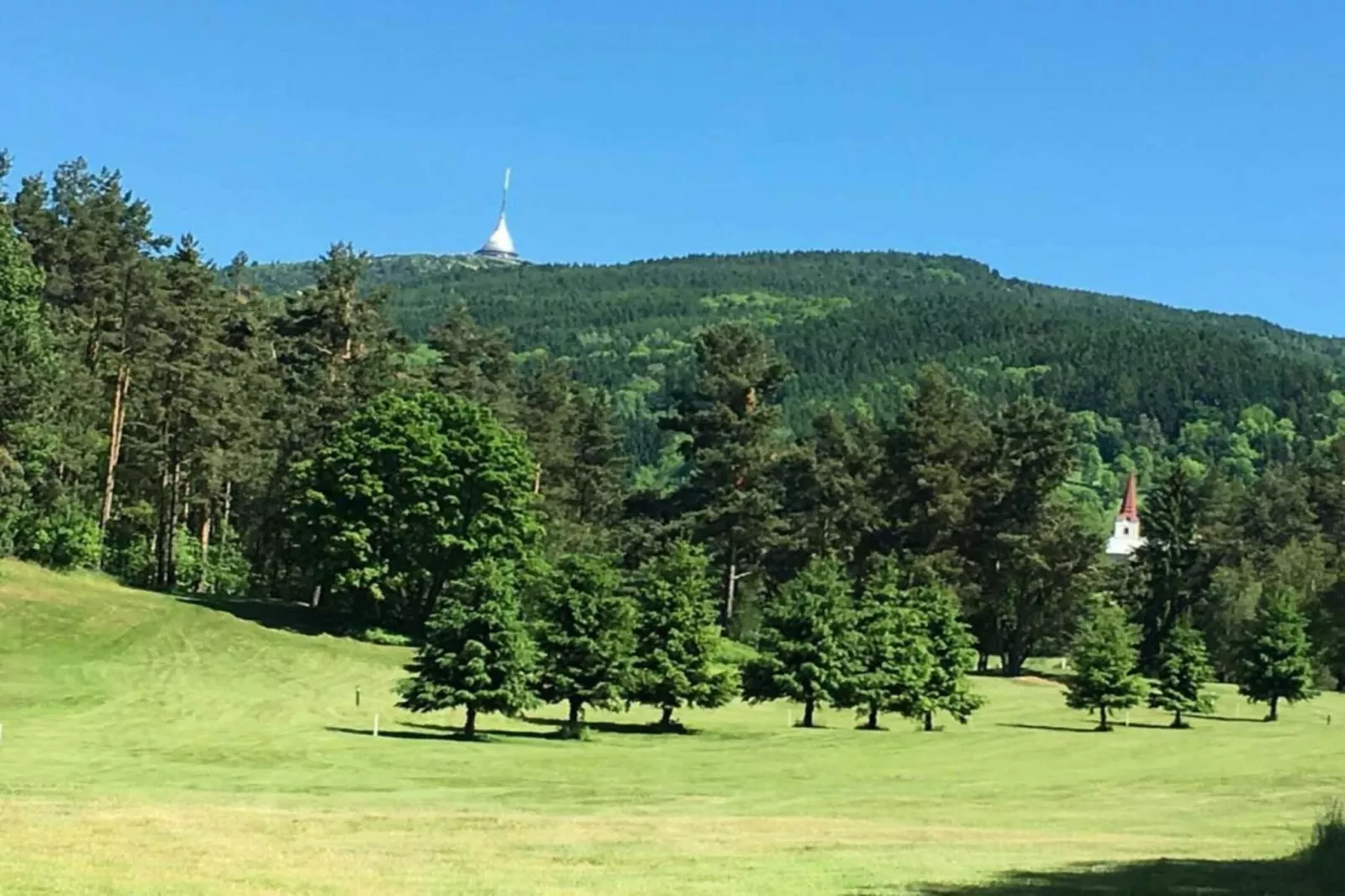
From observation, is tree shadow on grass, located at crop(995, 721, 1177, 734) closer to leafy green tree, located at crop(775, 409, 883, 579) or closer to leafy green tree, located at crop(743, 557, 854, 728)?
leafy green tree, located at crop(743, 557, 854, 728)

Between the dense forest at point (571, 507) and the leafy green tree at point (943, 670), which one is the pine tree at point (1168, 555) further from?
the leafy green tree at point (943, 670)

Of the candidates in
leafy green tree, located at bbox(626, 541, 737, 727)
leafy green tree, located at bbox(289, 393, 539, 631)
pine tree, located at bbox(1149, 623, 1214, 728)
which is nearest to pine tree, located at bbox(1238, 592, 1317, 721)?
pine tree, located at bbox(1149, 623, 1214, 728)

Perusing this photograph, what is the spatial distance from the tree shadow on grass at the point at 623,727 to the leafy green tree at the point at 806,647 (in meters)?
3.86

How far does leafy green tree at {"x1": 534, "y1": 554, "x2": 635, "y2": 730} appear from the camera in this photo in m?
49.6

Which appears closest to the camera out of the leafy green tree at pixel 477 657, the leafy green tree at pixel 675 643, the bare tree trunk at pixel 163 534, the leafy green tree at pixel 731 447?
the leafy green tree at pixel 477 657

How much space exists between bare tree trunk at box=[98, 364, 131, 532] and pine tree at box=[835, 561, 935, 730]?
121 ft

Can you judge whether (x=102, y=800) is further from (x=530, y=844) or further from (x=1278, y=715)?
(x=1278, y=715)

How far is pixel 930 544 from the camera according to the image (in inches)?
3381

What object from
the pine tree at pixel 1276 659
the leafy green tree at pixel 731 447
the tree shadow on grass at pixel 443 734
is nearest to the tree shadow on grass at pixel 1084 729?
the pine tree at pixel 1276 659

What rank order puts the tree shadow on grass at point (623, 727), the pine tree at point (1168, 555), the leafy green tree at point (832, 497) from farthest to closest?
the pine tree at point (1168, 555), the leafy green tree at point (832, 497), the tree shadow on grass at point (623, 727)

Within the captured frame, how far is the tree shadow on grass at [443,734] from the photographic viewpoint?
44.6 meters

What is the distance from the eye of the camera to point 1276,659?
67.8 meters

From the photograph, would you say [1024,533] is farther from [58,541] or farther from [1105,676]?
[58,541]

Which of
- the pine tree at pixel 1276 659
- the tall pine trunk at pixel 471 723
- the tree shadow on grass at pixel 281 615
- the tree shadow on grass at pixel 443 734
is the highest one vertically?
the pine tree at pixel 1276 659
